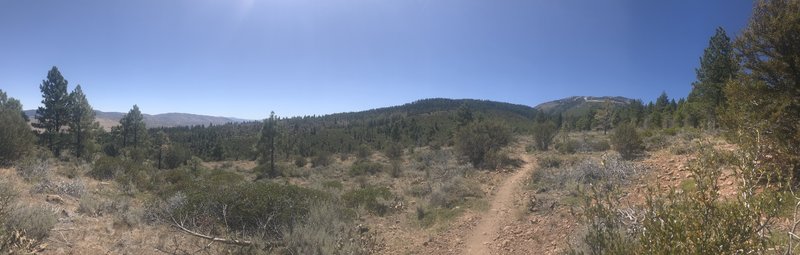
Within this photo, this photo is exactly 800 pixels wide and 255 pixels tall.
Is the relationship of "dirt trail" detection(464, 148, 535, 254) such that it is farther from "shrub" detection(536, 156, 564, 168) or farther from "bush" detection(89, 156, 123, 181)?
"bush" detection(89, 156, 123, 181)

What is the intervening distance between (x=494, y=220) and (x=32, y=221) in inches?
389

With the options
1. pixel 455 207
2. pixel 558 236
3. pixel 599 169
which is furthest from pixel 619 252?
pixel 599 169

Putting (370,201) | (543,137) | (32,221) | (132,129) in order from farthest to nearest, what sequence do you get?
(132,129), (543,137), (370,201), (32,221)

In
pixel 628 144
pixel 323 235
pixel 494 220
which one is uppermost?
pixel 628 144

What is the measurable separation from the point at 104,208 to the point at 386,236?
23.7 ft

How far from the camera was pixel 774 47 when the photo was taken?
757 centimetres

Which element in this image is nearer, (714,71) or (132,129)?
(714,71)

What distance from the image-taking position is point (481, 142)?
22.1m

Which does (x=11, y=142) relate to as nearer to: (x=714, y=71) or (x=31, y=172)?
(x=31, y=172)

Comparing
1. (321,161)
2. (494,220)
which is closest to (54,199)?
(494,220)

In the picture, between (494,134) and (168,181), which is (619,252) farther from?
(494,134)

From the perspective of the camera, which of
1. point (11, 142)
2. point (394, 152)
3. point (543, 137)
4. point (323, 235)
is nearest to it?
point (323, 235)

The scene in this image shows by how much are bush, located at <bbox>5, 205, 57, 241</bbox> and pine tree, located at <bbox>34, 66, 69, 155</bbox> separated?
109ft

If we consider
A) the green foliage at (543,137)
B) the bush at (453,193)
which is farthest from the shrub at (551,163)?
the green foliage at (543,137)
